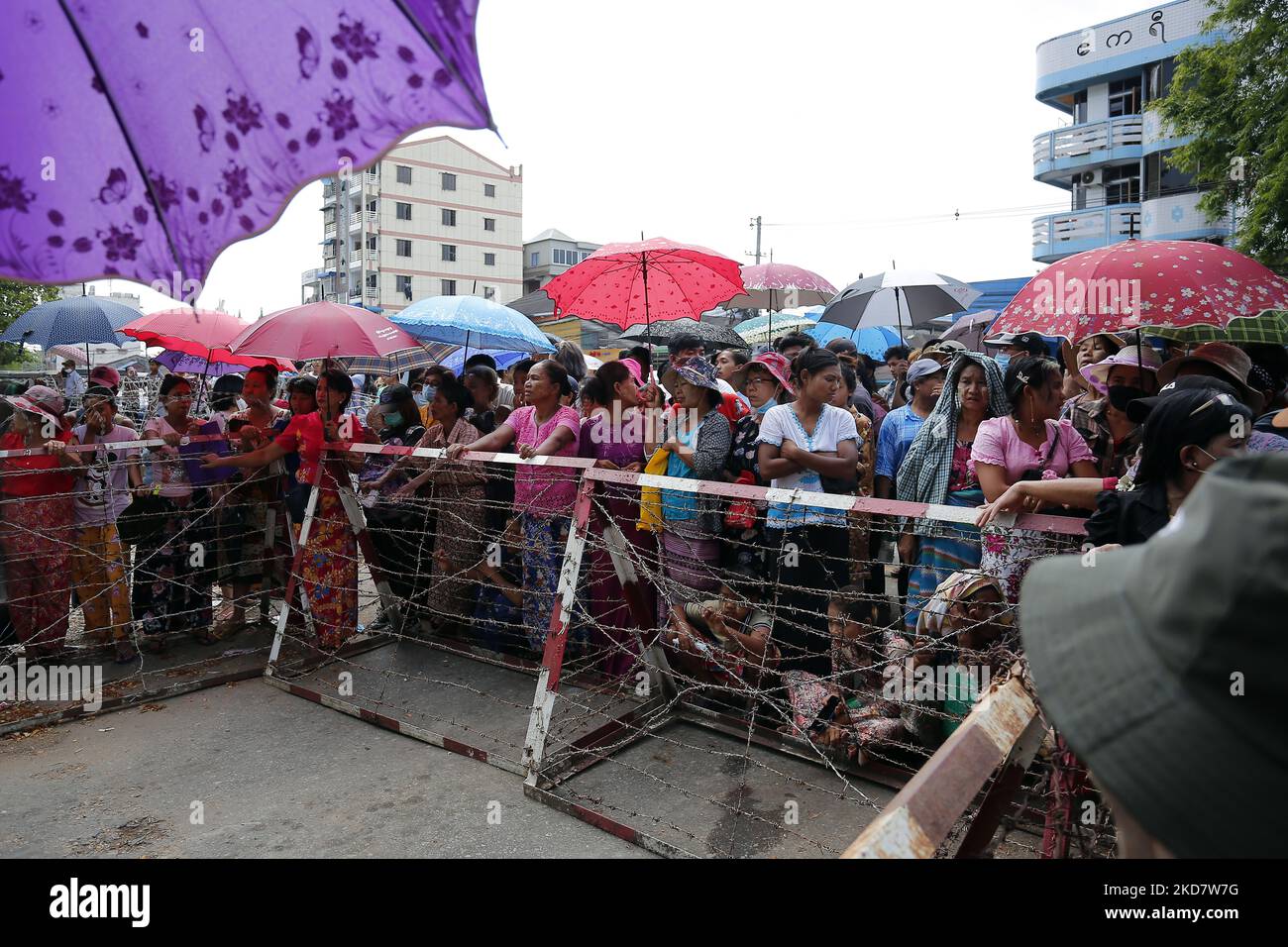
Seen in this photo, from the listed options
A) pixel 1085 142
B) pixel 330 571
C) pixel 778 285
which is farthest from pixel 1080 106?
pixel 330 571

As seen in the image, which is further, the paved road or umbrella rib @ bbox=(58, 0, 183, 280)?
the paved road

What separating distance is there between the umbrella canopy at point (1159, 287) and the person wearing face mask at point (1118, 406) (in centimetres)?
27

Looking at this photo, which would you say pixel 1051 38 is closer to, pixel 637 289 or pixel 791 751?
pixel 637 289

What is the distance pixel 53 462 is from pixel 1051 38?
→ 1447 inches

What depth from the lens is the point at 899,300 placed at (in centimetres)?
973

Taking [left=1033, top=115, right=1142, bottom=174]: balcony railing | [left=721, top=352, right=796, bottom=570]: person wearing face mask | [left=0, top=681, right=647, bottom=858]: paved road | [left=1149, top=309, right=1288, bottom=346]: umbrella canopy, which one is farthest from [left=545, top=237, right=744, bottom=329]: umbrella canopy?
[left=1033, top=115, right=1142, bottom=174]: balcony railing

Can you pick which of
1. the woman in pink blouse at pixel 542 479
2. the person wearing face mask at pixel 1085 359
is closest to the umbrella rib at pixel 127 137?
the woman in pink blouse at pixel 542 479

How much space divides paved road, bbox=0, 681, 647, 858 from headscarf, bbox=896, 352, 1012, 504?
242 cm

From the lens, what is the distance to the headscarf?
4.34 m

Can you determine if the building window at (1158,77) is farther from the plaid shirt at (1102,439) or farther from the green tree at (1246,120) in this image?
the plaid shirt at (1102,439)

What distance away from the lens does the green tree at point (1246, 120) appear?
13.8m

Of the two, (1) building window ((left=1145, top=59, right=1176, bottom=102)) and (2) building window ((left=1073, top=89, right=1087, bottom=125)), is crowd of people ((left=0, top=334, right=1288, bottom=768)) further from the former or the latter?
(2) building window ((left=1073, top=89, right=1087, bottom=125))

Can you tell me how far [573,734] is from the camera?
4.72 m

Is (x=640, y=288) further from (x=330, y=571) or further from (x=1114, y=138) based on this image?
(x=1114, y=138)
